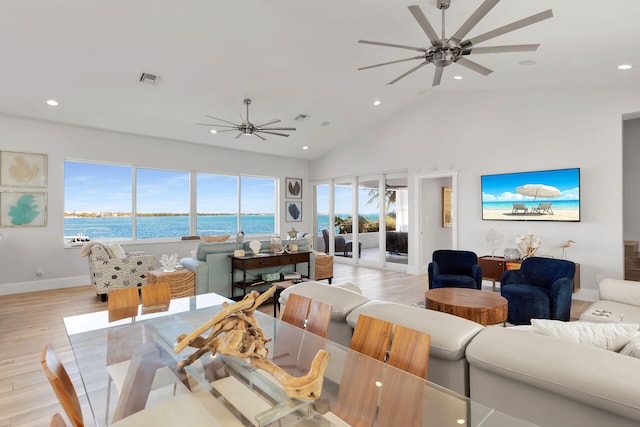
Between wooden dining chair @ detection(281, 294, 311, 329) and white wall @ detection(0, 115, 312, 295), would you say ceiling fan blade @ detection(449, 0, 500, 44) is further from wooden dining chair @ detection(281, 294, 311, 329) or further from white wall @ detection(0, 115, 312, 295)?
white wall @ detection(0, 115, 312, 295)

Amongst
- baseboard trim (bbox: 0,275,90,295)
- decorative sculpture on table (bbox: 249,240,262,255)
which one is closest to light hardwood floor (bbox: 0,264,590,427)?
baseboard trim (bbox: 0,275,90,295)

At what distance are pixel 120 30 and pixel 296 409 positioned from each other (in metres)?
4.36

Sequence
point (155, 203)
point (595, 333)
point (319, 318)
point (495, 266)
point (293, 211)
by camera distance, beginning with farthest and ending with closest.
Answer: point (293, 211) → point (155, 203) → point (495, 266) → point (319, 318) → point (595, 333)

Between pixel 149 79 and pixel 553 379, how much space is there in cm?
557

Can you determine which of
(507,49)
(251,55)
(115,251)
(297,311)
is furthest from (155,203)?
(507,49)

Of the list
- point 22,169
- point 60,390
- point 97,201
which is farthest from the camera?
point 97,201

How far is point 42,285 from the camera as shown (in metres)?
5.76

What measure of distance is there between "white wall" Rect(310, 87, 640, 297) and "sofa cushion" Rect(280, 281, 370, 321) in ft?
15.2

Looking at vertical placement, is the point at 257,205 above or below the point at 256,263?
above

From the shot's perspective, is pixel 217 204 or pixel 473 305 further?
pixel 217 204

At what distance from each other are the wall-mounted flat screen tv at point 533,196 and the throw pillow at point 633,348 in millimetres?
4451

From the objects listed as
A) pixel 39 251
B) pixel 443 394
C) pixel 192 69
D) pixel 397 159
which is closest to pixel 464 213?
pixel 397 159

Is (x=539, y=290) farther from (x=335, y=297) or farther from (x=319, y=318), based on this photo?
(x=319, y=318)

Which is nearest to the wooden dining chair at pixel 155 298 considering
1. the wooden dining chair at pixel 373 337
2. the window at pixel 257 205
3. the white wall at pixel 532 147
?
the wooden dining chair at pixel 373 337
